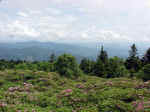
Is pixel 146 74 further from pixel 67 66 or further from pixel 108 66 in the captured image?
pixel 67 66

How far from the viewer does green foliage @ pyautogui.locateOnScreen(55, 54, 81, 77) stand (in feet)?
105

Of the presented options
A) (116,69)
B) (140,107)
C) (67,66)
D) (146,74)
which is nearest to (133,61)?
(116,69)

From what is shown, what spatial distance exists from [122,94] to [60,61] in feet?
79.5

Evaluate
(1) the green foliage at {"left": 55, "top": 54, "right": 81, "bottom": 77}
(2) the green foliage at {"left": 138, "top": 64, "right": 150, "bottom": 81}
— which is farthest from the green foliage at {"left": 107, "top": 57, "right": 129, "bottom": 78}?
(2) the green foliage at {"left": 138, "top": 64, "right": 150, "bottom": 81}

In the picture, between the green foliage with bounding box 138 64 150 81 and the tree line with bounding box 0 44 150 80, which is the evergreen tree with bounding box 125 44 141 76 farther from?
the green foliage with bounding box 138 64 150 81

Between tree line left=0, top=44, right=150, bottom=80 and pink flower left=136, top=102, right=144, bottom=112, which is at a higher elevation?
pink flower left=136, top=102, right=144, bottom=112

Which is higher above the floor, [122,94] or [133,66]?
[122,94]

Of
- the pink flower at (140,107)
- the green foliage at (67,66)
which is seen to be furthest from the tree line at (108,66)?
the pink flower at (140,107)

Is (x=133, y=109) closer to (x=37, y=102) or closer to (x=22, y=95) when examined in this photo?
(x=37, y=102)

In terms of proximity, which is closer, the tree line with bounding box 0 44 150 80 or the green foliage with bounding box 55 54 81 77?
Result: the tree line with bounding box 0 44 150 80

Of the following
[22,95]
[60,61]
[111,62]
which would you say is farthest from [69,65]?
[22,95]

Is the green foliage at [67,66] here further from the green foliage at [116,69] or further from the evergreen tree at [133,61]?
the evergreen tree at [133,61]

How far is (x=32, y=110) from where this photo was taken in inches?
361

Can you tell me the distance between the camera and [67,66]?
32.8 m
